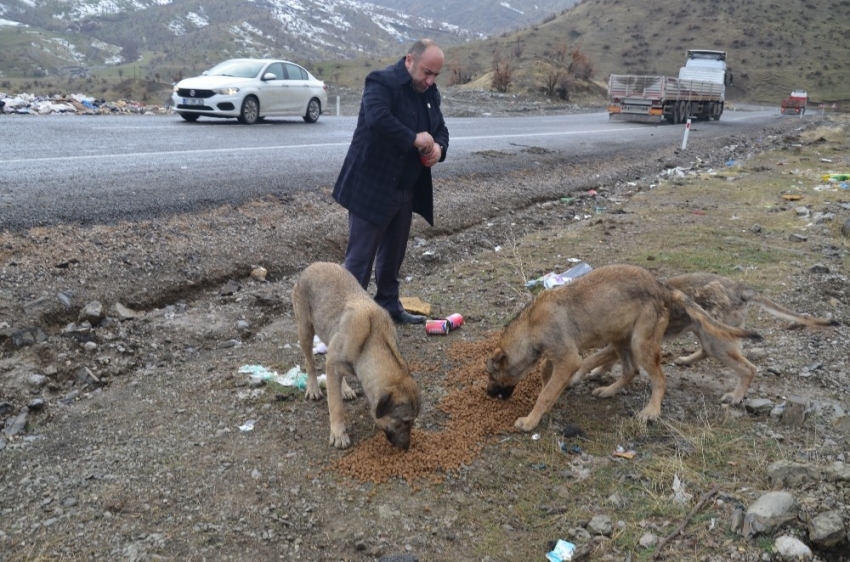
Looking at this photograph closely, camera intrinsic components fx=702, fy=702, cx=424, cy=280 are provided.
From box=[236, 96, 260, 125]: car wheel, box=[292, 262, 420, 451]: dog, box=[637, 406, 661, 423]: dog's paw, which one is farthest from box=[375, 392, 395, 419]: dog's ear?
box=[236, 96, 260, 125]: car wheel

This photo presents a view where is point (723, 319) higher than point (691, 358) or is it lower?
higher

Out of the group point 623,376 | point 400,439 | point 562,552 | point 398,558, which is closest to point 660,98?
point 623,376

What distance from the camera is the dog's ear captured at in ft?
14.6

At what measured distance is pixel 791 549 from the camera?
3.54 meters

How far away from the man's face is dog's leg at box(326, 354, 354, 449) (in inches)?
102

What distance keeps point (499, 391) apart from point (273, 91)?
17272 mm

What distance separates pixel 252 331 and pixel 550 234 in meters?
5.32

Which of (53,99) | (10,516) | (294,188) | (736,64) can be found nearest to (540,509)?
(10,516)

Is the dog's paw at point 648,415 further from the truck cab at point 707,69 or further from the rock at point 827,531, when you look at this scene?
the truck cab at point 707,69

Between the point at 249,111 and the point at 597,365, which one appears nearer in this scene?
the point at 597,365

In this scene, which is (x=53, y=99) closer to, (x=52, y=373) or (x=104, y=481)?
(x=52, y=373)

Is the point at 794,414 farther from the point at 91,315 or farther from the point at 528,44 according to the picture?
the point at 528,44

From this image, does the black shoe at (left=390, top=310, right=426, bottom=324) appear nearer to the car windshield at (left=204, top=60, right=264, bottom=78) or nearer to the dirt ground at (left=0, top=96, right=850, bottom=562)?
the dirt ground at (left=0, top=96, right=850, bottom=562)

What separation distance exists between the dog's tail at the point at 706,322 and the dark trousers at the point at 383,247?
253cm
